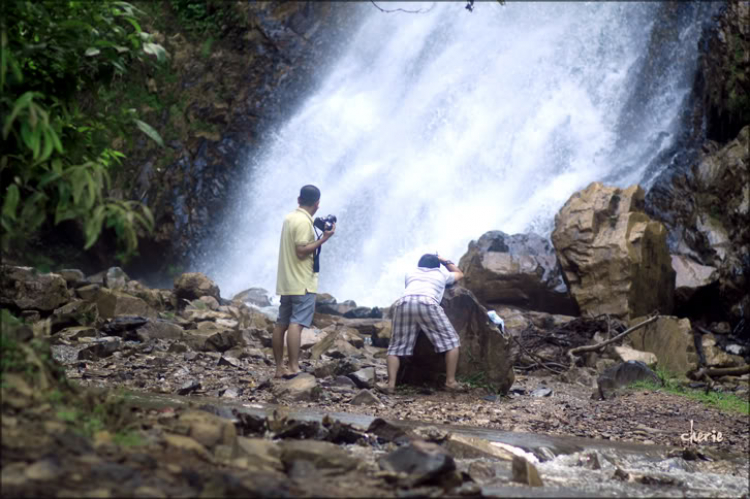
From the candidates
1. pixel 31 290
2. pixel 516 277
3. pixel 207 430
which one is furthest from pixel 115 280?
pixel 207 430

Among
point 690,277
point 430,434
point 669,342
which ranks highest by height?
point 690,277

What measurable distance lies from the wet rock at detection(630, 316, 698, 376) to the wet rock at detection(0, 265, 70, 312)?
7609mm

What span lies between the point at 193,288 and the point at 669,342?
7.56m

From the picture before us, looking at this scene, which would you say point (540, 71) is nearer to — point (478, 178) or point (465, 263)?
point (478, 178)

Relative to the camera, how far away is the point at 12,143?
3.57 meters

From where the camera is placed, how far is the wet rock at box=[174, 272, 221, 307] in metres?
13.0

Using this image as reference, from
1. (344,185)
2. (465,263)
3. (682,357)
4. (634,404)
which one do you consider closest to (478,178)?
(344,185)

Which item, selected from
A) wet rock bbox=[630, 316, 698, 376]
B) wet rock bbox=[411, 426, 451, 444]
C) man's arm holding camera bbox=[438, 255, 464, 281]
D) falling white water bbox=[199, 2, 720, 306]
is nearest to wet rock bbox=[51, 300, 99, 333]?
man's arm holding camera bbox=[438, 255, 464, 281]

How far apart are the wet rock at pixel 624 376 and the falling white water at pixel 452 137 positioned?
960 cm

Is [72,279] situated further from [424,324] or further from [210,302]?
[424,324]

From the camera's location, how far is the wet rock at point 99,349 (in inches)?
292

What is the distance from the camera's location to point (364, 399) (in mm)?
Result: 6355

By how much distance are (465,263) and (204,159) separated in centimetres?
1110

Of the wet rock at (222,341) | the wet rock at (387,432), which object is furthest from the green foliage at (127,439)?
the wet rock at (222,341)
